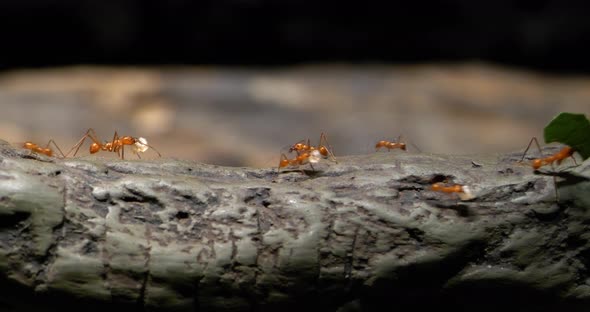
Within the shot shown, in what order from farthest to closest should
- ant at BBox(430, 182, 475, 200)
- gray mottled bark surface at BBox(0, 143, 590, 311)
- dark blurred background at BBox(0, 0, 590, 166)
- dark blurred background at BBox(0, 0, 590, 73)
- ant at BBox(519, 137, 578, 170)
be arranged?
dark blurred background at BBox(0, 0, 590, 73), dark blurred background at BBox(0, 0, 590, 166), ant at BBox(519, 137, 578, 170), ant at BBox(430, 182, 475, 200), gray mottled bark surface at BBox(0, 143, 590, 311)

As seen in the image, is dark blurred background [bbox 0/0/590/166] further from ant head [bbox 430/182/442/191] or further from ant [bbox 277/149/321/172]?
ant head [bbox 430/182/442/191]

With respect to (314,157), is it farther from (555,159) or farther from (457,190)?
(555,159)

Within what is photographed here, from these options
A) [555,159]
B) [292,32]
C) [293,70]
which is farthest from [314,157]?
[292,32]

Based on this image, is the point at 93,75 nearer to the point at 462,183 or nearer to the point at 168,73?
the point at 168,73

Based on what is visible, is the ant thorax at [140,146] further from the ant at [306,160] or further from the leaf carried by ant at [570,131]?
the leaf carried by ant at [570,131]

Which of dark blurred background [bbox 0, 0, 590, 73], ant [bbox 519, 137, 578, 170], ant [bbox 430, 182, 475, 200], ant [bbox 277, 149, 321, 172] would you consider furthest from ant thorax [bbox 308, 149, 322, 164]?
dark blurred background [bbox 0, 0, 590, 73]

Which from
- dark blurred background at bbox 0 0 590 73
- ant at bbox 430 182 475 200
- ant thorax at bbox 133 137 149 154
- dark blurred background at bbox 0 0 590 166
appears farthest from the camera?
dark blurred background at bbox 0 0 590 73
